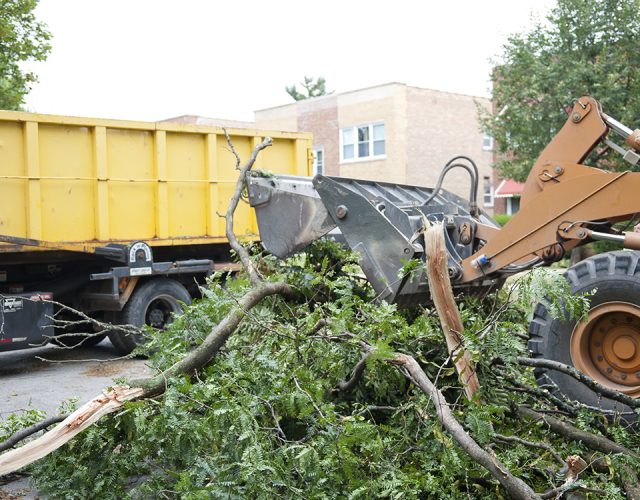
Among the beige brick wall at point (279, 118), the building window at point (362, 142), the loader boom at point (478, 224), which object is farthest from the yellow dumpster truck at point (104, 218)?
the beige brick wall at point (279, 118)

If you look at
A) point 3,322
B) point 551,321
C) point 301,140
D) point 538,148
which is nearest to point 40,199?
point 3,322

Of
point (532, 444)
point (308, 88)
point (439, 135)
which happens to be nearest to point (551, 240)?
point (532, 444)

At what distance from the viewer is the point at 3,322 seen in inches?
352

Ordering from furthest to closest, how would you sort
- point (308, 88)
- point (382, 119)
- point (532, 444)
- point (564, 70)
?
point (308, 88)
point (382, 119)
point (564, 70)
point (532, 444)

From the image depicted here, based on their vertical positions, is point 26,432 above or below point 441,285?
below

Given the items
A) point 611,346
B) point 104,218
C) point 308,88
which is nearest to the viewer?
point 611,346

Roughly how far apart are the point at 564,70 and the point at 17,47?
1224 centimetres

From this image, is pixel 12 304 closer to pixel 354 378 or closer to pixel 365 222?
pixel 365 222

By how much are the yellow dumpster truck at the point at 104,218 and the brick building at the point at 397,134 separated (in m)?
22.2

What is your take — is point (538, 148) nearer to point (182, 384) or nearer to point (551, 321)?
point (551, 321)

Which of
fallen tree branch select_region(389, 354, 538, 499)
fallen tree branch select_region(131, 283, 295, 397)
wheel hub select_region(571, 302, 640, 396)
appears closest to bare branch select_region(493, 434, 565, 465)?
fallen tree branch select_region(389, 354, 538, 499)

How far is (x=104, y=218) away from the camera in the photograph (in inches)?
399

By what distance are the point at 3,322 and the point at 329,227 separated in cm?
472

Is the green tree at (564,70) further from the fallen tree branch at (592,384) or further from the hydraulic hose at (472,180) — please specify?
the fallen tree branch at (592,384)
